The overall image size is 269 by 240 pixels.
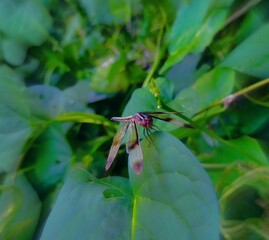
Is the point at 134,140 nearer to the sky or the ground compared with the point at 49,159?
nearer to the sky

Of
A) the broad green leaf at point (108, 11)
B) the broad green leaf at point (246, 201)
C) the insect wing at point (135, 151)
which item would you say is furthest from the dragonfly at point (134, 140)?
the broad green leaf at point (108, 11)

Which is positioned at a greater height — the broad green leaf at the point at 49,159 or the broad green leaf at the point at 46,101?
the broad green leaf at the point at 46,101

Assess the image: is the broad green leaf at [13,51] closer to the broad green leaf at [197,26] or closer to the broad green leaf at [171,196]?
the broad green leaf at [197,26]

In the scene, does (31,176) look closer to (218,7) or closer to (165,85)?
(165,85)

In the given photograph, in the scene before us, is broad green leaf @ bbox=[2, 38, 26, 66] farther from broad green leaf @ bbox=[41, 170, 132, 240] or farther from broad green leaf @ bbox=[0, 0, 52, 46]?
broad green leaf @ bbox=[41, 170, 132, 240]

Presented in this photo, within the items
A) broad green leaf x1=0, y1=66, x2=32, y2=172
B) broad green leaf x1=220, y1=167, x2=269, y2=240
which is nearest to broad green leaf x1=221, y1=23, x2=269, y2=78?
broad green leaf x1=220, y1=167, x2=269, y2=240

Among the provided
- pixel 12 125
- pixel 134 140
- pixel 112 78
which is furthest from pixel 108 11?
pixel 134 140

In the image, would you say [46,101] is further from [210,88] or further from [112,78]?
[210,88]
